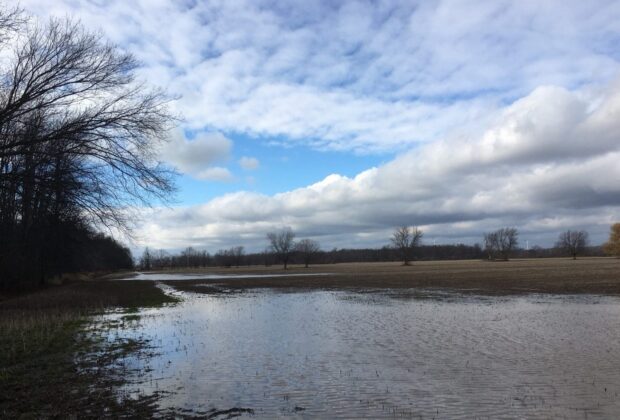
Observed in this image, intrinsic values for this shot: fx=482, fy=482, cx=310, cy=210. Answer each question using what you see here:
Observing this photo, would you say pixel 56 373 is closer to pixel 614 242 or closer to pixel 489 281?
pixel 489 281

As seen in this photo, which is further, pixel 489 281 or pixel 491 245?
pixel 491 245

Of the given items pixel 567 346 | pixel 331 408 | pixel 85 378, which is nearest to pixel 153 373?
pixel 85 378

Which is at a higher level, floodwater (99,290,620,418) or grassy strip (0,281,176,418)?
grassy strip (0,281,176,418)

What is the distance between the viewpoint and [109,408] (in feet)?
29.2

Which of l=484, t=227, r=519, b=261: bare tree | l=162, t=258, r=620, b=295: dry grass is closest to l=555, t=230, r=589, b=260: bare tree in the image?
l=484, t=227, r=519, b=261: bare tree

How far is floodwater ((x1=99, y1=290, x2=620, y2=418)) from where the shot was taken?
30.8 ft

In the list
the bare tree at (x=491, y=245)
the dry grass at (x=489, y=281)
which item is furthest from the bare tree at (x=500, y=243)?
the dry grass at (x=489, y=281)

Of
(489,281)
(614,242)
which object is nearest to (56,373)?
(489,281)

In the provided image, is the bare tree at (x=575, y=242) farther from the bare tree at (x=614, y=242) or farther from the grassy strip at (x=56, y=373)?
the grassy strip at (x=56, y=373)

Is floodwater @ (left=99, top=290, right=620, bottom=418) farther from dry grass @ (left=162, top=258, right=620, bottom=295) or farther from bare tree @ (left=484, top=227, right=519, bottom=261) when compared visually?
bare tree @ (left=484, top=227, right=519, bottom=261)

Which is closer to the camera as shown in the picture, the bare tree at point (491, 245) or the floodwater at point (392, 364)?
the floodwater at point (392, 364)

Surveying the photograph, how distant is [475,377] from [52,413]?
892 cm

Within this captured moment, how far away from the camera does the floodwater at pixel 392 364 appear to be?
30.8 feet

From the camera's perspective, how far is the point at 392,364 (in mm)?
13141
